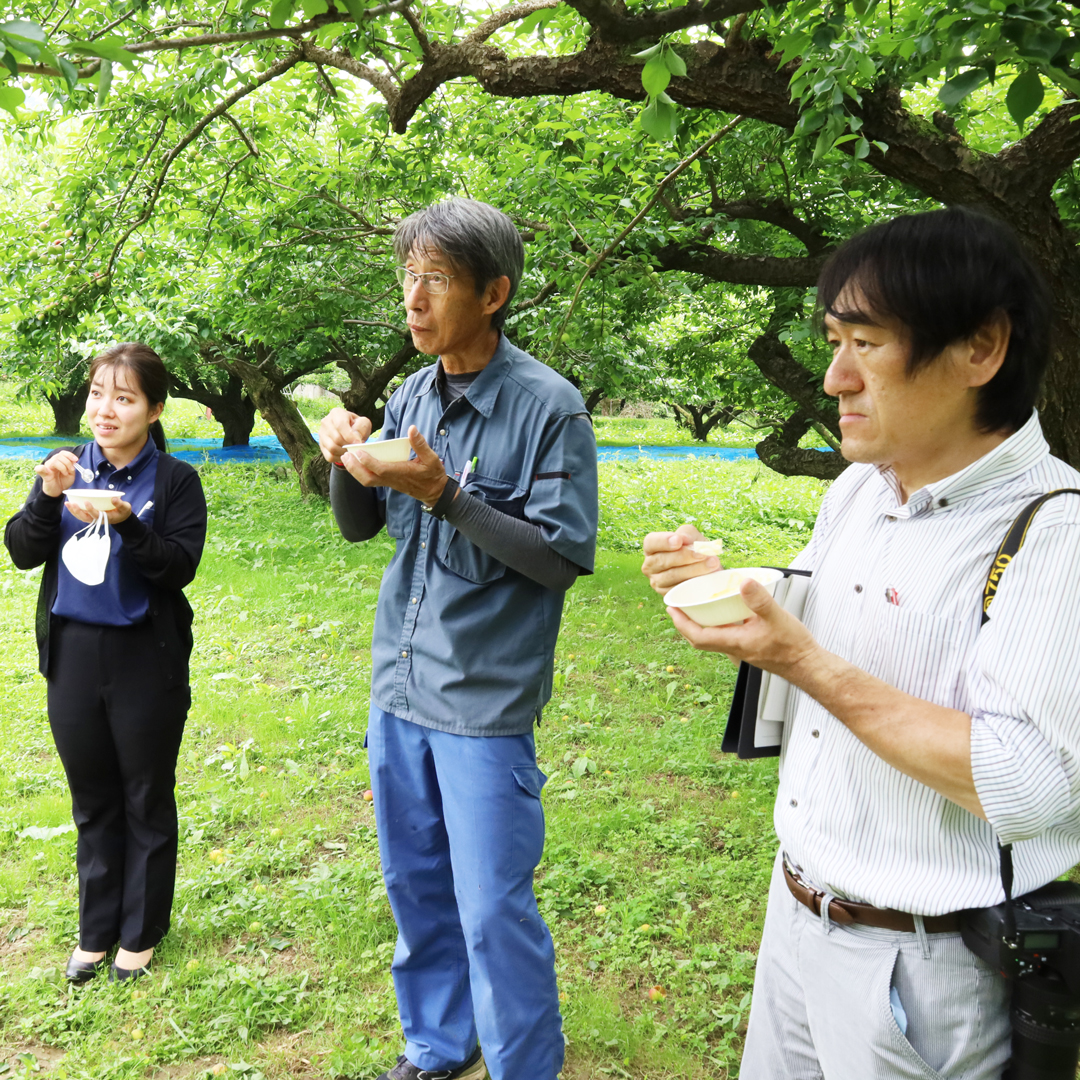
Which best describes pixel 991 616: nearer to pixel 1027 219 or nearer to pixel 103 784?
pixel 103 784

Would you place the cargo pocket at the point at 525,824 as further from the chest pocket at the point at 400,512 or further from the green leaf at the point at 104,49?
the green leaf at the point at 104,49

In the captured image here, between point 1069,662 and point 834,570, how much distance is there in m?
0.44

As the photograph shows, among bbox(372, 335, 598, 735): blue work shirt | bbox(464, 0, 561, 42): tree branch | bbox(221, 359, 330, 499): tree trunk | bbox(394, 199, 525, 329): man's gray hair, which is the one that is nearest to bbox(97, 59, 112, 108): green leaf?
bbox(394, 199, 525, 329): man's gray hair

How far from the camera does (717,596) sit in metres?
1.30

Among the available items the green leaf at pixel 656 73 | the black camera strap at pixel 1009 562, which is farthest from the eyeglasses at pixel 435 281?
the black camera strap at pixel 1009 562

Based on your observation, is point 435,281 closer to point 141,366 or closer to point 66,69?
point 66,69

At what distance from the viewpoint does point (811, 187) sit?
5844 mm

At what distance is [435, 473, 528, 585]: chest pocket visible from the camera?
7.34ft

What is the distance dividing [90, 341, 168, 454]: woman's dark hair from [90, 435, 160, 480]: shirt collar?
0.18 meters

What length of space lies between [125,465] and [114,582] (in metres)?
0.40

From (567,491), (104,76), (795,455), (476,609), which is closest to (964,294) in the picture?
(567,491)

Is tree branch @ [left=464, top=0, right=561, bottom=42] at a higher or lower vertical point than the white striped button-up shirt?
higher

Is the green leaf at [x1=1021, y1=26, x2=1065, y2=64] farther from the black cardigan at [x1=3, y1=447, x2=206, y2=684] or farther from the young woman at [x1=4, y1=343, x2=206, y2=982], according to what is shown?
the young woman at [x1=4, y1=343, x2=206, y2=982]

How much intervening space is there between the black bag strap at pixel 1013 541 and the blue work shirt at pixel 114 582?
95.4 inches
